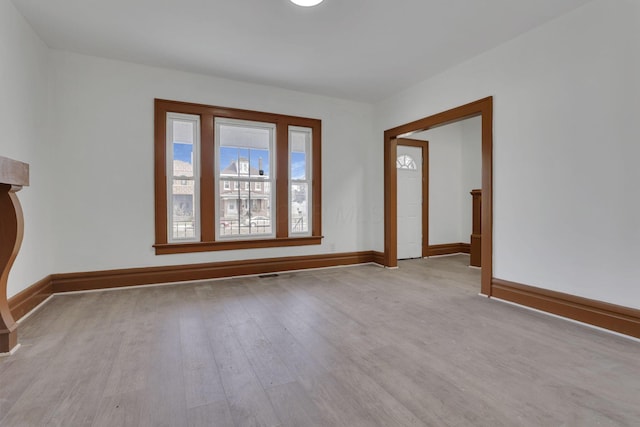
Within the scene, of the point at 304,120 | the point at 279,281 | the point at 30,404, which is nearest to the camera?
the point at 30,404

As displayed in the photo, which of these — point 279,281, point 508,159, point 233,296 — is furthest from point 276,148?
point 508,159

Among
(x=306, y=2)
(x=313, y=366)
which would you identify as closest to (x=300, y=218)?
(x=306, y=2)

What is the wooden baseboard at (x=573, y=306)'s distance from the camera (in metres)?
2.49

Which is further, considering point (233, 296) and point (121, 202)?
point (121, 202)

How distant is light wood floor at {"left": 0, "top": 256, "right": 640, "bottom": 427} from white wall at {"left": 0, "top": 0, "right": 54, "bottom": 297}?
55 centimetres

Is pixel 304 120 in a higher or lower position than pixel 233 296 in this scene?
higher

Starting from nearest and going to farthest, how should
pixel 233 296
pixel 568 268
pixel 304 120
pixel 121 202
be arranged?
pixel 568 268 → pixel 233 296 → pixel 121 202 → pixel 304 120

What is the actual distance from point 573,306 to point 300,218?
11.7 ft

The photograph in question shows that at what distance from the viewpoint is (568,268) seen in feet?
9.52

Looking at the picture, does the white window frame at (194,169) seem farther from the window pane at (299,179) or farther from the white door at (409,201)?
the white door at (409,201)

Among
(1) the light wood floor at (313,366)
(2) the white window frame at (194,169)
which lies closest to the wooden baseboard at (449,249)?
(1) the light wood floor at (313,366)

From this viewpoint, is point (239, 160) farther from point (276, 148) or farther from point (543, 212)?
point (543, 212)

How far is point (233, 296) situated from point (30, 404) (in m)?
2.07

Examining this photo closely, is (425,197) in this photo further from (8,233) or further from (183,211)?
(8,233)
